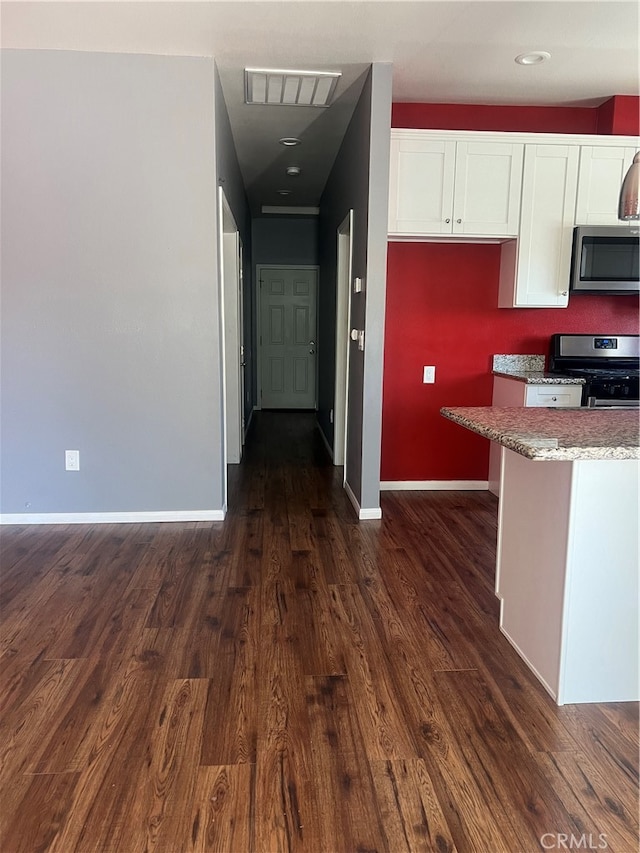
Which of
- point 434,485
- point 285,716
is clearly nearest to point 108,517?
point 285,716

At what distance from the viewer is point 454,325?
4078 millimetres

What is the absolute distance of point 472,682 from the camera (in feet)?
6.44

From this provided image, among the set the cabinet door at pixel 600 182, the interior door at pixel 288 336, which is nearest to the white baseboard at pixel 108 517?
the cabinet door at pixel 600 182

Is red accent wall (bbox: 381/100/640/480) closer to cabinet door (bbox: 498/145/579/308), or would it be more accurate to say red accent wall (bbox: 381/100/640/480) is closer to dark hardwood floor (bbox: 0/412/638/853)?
cabinet door (bbox: 498/145/579/308)

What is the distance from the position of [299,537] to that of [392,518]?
2.23ft

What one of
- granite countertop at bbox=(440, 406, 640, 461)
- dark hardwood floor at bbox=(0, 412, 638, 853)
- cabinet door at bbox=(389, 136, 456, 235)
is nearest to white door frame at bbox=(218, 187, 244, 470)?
cabinet door at bbox=(389, 136, 456, 235)

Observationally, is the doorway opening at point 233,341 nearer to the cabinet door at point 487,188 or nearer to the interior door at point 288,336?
the cabinet door at point 487,188

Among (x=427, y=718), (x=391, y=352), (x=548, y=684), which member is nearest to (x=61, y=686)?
(x=427, y=718)

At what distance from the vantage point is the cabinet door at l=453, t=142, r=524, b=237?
3.58 m

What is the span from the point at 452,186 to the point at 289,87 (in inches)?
46.8

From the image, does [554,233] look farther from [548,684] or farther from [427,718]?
[427,718]

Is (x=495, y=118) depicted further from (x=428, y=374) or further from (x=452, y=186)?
(x=428, y=374)

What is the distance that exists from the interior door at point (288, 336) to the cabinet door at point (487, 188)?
4.35 metres
